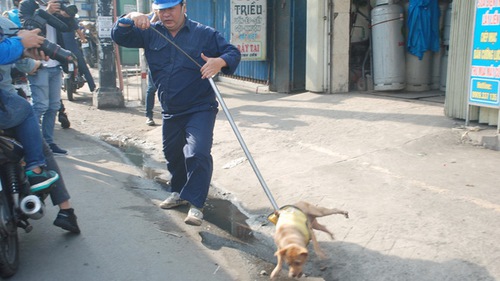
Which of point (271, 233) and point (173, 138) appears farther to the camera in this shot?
point (173, 138)

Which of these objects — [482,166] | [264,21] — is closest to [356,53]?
[264,21]

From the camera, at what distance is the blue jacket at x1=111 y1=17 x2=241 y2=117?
4.50 m

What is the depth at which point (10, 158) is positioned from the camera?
11.9 ft

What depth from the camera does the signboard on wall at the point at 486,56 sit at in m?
5.81

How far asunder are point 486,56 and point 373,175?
2.07m

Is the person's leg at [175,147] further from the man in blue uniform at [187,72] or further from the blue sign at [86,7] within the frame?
the blue sign at [86,7]

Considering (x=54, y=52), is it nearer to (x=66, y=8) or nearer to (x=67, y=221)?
(x=67, y=221)

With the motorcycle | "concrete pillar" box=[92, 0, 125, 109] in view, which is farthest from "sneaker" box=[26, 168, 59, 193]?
"concrete pillar" box=[92, 0, 125, 109]

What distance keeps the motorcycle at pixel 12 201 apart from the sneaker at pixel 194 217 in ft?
A: 3.93

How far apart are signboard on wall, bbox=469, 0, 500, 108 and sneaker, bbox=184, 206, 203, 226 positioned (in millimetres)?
3587

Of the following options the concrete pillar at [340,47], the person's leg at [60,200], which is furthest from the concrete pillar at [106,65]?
the person's leg at [60,200]

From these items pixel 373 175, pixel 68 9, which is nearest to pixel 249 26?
pixel 68 9

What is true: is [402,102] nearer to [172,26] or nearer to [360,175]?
[360,175]

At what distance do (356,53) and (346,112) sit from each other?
2.66 meters
